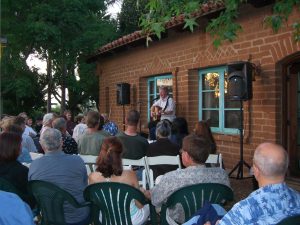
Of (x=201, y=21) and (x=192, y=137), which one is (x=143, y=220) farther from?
(x=201, y=21)

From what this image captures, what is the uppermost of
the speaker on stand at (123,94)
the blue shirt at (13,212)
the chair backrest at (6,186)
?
the speaker on stand at (123,94)

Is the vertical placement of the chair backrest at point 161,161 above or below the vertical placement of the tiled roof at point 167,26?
below

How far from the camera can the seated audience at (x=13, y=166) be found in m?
4.66

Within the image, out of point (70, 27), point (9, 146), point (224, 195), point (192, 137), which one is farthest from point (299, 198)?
point (70, 27)

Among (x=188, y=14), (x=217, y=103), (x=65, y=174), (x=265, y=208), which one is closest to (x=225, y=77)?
(x=217, y=103)

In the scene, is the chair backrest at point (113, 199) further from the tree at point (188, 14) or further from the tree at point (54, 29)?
the tree at point (54, 29)

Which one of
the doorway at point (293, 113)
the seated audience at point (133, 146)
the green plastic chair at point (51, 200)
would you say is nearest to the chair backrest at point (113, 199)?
the green plastic chair at point (51, 200)

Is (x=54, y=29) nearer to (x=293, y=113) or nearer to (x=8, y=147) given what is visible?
(x=293, y=113)

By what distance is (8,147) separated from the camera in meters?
4.74

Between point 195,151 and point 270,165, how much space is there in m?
1.36

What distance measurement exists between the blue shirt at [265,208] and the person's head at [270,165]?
0.05 meters

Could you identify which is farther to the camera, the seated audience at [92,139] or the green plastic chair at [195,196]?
the seated audience at [92,139]

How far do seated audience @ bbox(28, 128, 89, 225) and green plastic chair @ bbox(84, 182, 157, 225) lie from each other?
1.55ft

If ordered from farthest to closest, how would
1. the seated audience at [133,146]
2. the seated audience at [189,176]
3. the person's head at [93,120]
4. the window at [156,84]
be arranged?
the window at [156,84], the person's head at [93,120], the seated audience at [133,146], the seated audience at [189,176]
